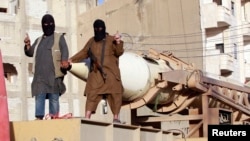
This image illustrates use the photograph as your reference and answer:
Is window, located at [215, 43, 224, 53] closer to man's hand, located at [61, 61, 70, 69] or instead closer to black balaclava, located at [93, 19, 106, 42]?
black balaclava, located at [93, 19, 106, 42]

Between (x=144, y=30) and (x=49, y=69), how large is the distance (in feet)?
90.1

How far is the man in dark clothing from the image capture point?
873cm

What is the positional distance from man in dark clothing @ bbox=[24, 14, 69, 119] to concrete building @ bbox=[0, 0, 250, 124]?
714 inches

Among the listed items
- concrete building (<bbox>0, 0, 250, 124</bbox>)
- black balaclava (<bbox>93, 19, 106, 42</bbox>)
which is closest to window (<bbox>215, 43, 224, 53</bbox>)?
concrete building (<bbox>0, 0, 250, 124</bbox>)

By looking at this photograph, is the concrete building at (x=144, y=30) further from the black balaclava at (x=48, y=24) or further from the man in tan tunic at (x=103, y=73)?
the black balaclava at (x=48, y=24)

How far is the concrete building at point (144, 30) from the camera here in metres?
32.4

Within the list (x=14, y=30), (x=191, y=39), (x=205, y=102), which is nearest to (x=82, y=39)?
(x=14, y=30)

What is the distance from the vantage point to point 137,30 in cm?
3659

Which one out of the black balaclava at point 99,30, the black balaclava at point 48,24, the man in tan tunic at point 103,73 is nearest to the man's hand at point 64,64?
the black balaclava at point 48,24

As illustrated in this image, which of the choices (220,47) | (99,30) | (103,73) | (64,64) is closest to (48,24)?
(64,64)

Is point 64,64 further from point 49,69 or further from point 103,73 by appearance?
point 103,73

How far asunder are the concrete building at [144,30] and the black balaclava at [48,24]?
18.1 metres

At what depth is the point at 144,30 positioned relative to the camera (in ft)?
118

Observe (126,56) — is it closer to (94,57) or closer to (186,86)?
(186,86)
